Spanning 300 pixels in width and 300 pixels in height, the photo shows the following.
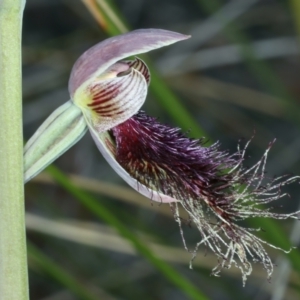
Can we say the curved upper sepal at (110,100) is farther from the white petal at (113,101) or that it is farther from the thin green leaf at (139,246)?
the thin green leaf at (139,246)

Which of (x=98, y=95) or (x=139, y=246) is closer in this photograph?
(x=98, y=95)

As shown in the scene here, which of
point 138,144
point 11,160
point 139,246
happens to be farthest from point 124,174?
point 139,246

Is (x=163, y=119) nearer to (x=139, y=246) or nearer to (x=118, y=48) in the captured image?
(x=139, y=246)

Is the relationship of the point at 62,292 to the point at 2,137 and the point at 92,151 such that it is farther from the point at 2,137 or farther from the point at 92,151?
the point at 2,137

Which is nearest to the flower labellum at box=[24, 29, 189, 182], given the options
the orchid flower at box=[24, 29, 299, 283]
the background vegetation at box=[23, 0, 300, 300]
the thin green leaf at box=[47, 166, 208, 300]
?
the orchid flower at box=[24, 29, 299, 283]

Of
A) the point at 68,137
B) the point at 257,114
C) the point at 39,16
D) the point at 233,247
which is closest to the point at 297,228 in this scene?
the point at 233,247

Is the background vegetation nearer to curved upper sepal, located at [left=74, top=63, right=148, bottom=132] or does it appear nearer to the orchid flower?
the orchid flower

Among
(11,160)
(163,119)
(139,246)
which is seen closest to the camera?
(11,160)
